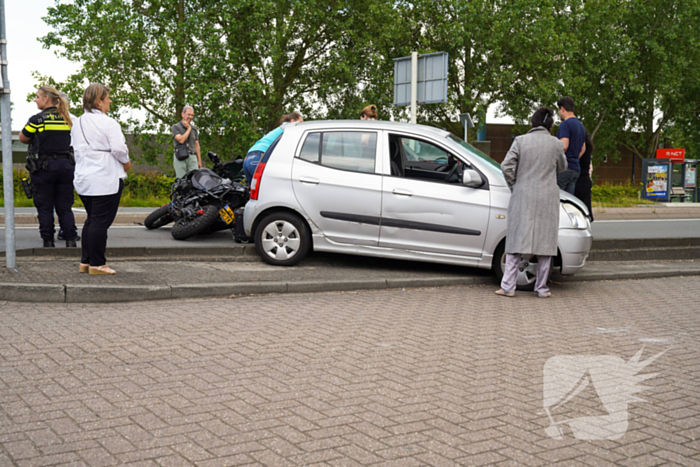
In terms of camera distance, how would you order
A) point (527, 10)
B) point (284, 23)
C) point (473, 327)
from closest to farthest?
point (473, 327) → point (284, 23) → point (527, 10)

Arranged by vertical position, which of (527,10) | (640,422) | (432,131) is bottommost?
(640,422)

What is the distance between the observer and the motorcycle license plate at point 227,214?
9.66 metres

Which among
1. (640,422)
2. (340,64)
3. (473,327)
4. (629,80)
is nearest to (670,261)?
(473,327)

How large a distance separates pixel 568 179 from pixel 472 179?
5.72 feet

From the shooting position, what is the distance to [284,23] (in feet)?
76.8

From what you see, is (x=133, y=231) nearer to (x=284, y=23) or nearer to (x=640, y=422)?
(x=640, y=422)

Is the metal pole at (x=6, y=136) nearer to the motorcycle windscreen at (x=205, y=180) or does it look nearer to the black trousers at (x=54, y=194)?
the black trousers at (x=54, y=194)

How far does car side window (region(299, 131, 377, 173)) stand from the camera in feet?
26.9

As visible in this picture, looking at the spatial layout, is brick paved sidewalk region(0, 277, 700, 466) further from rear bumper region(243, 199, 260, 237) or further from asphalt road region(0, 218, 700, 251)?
asphalt road region(0, 218, 700, 251)

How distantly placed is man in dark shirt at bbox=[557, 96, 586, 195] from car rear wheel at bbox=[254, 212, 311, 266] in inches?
132

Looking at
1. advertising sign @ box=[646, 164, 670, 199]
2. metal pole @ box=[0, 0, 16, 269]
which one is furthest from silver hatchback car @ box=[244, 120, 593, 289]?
advertising sign @ box=[646, 164, 670, 199]

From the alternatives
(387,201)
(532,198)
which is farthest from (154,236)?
(532,198)

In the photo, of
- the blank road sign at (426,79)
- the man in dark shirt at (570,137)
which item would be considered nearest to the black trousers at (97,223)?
the man in dark shirt at (570,137)

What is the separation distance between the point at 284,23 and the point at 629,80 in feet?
56.8
